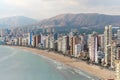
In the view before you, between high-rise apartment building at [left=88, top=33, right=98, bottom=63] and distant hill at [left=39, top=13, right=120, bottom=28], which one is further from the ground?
distant hill at [left=39, top=13, right=120, bottom=28]

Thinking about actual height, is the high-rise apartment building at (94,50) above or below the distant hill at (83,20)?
below

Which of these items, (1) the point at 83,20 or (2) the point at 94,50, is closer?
(2) the point at 94,50

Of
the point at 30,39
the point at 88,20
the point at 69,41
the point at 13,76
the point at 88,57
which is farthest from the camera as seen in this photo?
the point at 88,20

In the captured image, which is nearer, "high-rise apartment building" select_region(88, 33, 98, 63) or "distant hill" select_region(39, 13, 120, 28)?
"high-rise apartment building" select_region(88, 33, 98, 63)

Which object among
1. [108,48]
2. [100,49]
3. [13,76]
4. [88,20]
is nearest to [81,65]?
[108,48]

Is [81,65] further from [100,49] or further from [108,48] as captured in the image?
[100,49]

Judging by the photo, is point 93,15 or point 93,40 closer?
point 93,40

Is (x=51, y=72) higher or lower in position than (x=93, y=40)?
lower

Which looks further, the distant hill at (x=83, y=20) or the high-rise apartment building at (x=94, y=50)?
A: the distant hill at (x=83, y=20)

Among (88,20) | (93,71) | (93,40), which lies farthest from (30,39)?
(88,20)

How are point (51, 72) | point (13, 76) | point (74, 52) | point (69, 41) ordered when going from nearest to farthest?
point (13, 76) < point (51, 72) < point (74, 52) < point (69, 41)
